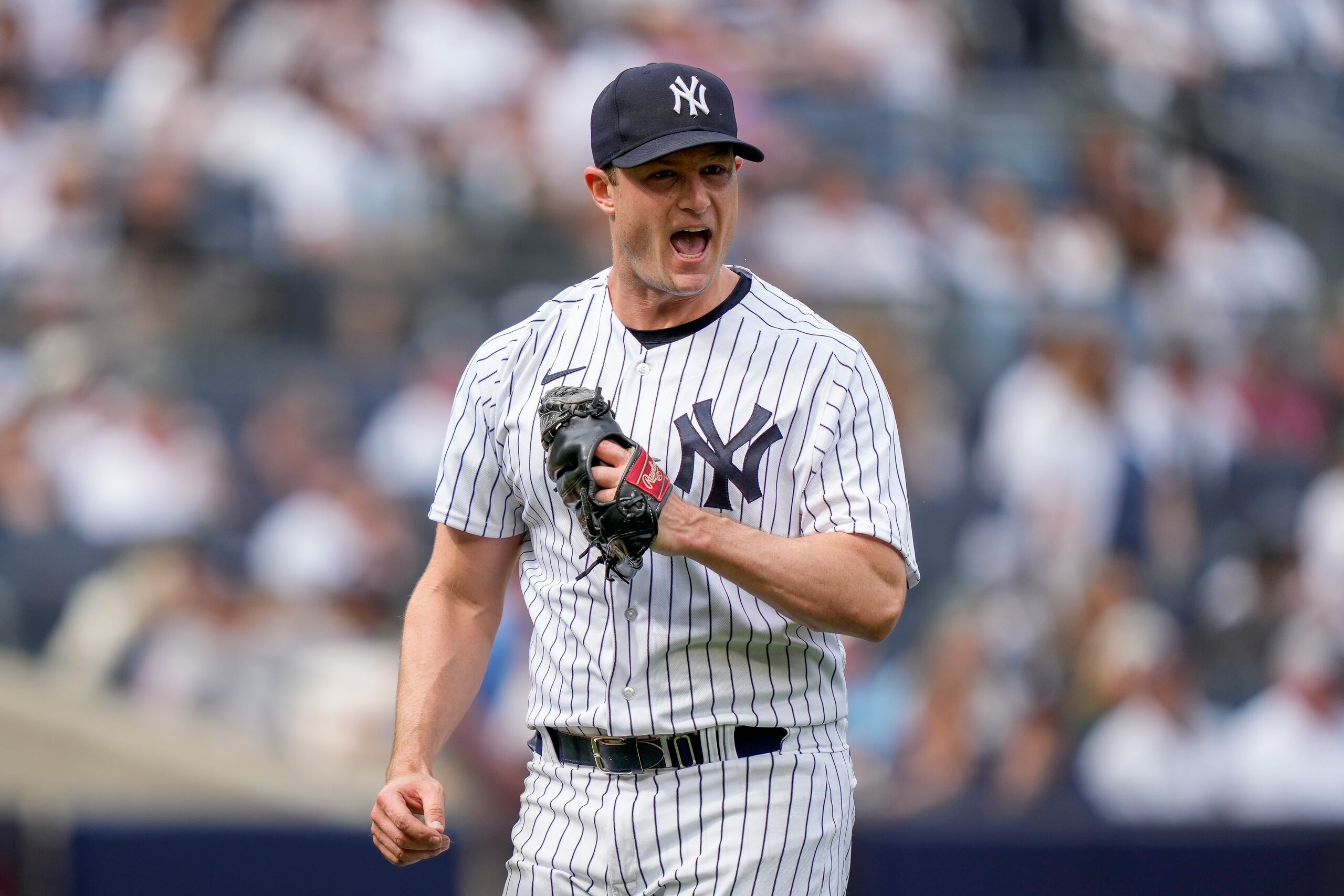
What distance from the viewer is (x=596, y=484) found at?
9.06 feet

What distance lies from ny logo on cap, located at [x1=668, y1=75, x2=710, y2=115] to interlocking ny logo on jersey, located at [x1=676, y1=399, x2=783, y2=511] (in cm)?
48

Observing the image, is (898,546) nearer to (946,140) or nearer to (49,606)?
(49,606)

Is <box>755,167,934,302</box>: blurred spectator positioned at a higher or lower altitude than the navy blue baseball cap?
higher

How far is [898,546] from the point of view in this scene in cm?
295

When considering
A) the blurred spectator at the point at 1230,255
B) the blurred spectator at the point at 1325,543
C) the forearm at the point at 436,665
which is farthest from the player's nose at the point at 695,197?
the blurred spectator at the point at 1230,255

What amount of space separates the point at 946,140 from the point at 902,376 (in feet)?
8.72

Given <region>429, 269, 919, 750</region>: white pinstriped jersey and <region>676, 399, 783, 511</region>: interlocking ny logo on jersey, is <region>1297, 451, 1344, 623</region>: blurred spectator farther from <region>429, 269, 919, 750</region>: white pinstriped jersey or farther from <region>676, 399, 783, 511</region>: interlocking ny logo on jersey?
<region>676, 399, 783, 511</region>: interlocking ny logo on jersey

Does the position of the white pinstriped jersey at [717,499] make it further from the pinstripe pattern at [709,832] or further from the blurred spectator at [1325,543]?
the blurred spectator at [1325,543]

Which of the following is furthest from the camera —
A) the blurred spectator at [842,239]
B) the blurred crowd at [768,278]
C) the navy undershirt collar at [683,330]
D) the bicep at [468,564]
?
the blurred spectator at [842,239]

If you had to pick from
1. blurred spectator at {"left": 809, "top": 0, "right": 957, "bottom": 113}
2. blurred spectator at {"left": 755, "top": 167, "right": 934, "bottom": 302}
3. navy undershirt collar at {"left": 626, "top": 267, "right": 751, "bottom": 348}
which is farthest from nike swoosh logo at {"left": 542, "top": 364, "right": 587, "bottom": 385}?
blurred spectator at {"left": 809, "top": 0, "right": 957, "bottom": 113}

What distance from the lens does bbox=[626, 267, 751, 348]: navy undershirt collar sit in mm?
3121

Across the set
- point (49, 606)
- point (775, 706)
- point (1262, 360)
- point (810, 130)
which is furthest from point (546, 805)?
point (810, 130)

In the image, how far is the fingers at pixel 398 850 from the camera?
118 inches

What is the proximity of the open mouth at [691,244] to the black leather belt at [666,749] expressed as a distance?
2.51ft
